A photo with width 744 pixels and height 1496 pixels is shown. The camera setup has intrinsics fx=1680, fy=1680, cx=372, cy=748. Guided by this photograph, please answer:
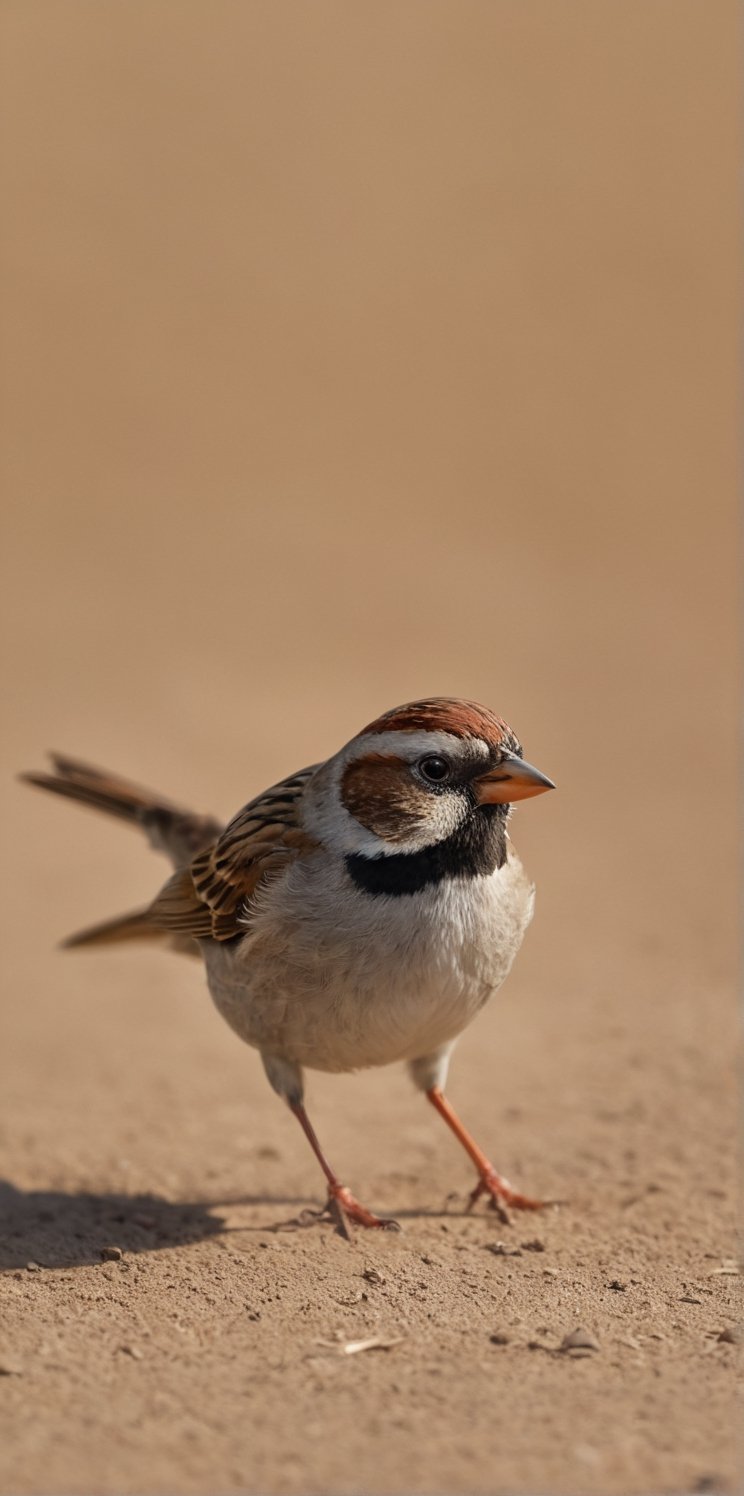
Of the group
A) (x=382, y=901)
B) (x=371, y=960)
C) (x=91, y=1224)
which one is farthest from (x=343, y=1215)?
(x=382, y=901)

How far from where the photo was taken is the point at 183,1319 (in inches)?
180

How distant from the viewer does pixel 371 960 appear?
16.4 ft

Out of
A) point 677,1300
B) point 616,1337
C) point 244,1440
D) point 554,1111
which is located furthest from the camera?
point 554,1111

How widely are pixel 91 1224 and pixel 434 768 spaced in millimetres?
2082

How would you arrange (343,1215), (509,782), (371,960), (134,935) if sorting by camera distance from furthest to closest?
(134,935) < (343,1215) < (371,960) < (509,782)

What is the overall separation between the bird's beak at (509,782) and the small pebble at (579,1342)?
4.82ft

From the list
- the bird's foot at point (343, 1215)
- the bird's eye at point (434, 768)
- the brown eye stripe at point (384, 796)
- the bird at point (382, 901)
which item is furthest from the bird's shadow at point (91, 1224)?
the bird's eye at point (434, 768)

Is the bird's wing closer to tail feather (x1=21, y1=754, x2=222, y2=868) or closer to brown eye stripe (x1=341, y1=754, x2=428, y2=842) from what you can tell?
brown eye stripe (x1=341, y1=754, x2=428, y2=842)

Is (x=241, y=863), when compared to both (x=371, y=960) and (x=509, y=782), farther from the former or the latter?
(x=509, y=782)

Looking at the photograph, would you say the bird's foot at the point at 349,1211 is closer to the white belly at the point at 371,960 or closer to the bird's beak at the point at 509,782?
the white belly at the point at 371,960

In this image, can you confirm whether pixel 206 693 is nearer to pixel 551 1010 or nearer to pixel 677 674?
pixel 677 674

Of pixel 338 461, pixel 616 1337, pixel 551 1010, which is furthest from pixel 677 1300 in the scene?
pixel 338 461

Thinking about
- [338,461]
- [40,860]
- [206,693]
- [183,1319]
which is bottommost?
[183,1319]

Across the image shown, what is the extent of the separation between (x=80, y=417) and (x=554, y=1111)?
48.5 feet
